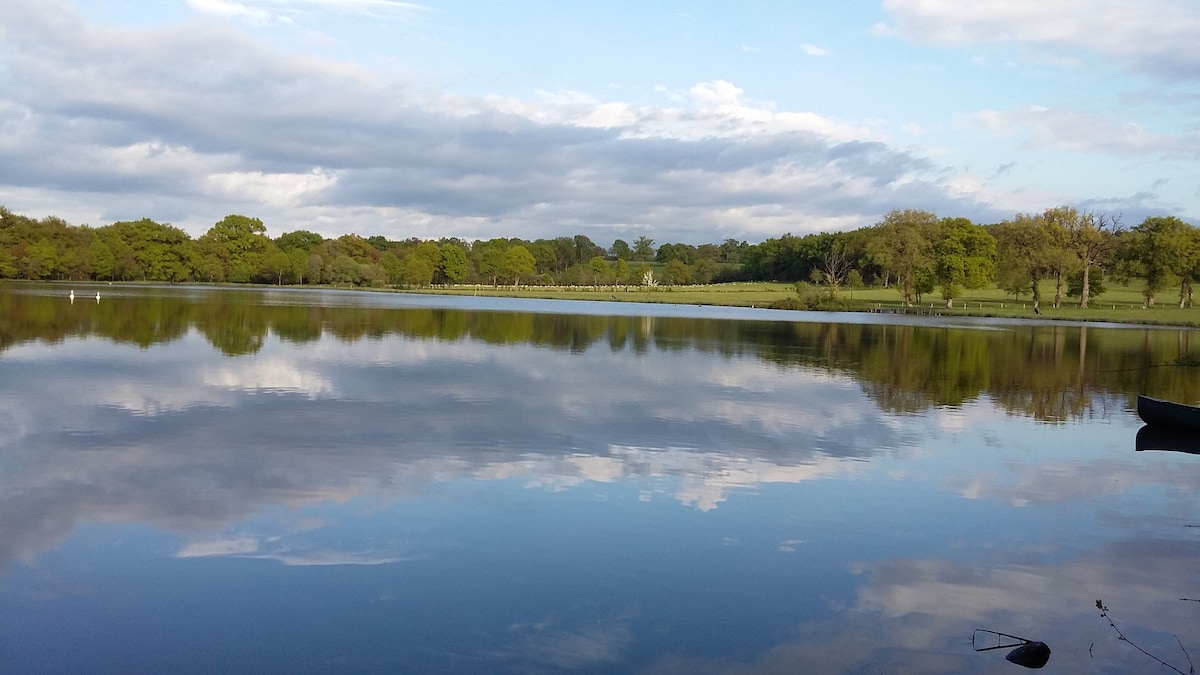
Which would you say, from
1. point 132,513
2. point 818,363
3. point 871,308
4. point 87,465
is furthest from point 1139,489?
point 871,308

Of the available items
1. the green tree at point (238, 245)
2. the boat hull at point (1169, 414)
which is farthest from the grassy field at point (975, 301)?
the boat hull at point (1169, 414)

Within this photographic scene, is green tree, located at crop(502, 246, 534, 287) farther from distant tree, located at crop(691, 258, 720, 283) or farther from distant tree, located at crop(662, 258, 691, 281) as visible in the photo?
distant tree, located at crop(691, 258, 720, 283)

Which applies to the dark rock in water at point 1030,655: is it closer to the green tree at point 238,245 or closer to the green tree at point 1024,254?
the green tree at point 1024,254

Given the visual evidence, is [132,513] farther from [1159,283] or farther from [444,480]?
[1159,283]

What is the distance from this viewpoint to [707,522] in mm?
10516

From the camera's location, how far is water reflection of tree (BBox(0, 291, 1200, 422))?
82.4 ft

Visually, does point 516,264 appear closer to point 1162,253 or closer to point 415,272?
point 415,272

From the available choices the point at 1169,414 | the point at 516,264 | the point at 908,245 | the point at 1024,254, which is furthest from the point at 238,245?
the point at 1169,414

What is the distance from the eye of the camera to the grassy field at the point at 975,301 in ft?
238

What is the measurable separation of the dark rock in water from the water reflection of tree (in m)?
13.6

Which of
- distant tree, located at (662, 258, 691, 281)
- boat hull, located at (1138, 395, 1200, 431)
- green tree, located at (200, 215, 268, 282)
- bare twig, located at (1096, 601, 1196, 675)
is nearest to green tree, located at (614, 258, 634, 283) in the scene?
distant tree, located at (662, 258, 691, 281)

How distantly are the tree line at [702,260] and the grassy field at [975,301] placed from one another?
173 cm

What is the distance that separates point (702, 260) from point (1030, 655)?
162259mm

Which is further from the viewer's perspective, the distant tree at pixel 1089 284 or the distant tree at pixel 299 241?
the distant tree at pixel 299 241
